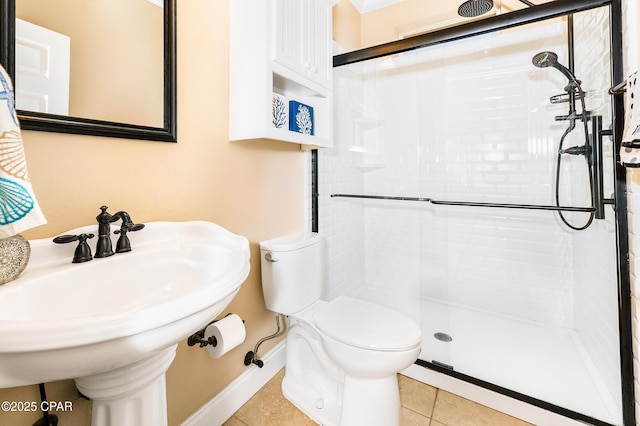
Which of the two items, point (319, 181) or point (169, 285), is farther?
point (319, 181)

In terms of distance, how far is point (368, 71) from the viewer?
204 centimetres

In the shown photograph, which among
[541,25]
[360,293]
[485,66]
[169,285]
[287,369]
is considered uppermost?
[541,25]

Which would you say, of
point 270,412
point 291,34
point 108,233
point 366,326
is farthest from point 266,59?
point 270,412

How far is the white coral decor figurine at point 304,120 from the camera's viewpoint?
1491 millimetres

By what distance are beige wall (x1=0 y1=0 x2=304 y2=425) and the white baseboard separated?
0.11 feet

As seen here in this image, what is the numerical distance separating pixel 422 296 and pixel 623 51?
5.39 feet

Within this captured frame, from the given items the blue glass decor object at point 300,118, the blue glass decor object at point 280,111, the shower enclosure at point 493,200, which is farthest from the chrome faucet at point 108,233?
the shower enclosure at point 493,200

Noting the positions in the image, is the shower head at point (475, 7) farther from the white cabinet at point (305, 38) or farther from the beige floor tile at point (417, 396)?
the beige floor tile at point (417, 396)

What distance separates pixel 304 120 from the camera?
1.52m

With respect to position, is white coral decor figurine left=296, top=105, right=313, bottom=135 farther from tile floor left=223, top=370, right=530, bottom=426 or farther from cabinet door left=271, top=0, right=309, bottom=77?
tile floor left=223, top=370, right=530, bottom=426

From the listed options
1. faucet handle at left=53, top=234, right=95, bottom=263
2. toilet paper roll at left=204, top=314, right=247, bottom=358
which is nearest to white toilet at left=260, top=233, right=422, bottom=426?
toilet paper roll at left=204, top=314, right=247, bottom=358

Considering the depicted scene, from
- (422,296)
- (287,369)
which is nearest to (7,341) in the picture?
(287,369)

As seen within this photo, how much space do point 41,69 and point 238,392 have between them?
142 centimetres

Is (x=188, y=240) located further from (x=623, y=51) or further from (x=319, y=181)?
(x=623, y=51)
